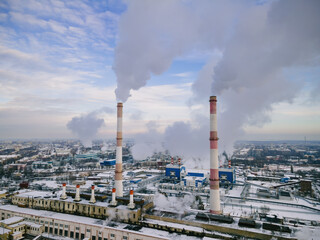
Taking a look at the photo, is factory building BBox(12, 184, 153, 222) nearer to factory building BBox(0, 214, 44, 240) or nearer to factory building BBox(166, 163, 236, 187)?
factory building BBox(0, 214, 44, 240)

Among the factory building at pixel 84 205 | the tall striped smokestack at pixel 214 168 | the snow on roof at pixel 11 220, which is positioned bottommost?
the snow on roof at pixel 11 220

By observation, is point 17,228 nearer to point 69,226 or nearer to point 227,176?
point 69,226

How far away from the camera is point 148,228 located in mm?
13430

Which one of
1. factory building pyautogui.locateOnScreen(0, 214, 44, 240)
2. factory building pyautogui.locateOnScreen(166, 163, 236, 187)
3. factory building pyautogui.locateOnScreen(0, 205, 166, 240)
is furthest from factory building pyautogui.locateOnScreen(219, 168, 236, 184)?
factory building pyautogui.locateOnScreen(0, 214, 44, 240)

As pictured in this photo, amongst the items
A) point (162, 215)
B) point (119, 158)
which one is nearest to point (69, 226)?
point (162, 215)

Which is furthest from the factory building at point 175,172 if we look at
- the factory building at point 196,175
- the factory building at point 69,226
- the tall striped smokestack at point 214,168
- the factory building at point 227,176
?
the factory building at point 69,226

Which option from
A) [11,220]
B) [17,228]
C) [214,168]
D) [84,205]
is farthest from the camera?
[214,168]

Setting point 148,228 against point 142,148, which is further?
point 142,148

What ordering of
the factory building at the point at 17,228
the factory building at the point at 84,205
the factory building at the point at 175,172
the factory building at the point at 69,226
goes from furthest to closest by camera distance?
1. the factory building at the point at 175,172
2. the factory building at the point at 84,205
3. the factory building at the point at 17,228
4. the factory building at the point at 69,226

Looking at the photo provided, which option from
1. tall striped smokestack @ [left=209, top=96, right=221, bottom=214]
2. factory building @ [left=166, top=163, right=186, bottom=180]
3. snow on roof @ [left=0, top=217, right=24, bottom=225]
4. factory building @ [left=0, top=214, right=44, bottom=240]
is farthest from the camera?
factory building @ [left=166, top=163, right=186, bottom=180]

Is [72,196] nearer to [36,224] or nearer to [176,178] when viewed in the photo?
[36,224]

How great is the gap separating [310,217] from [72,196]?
66.4ft

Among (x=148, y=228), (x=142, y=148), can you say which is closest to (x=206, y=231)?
(x=148, y=228)

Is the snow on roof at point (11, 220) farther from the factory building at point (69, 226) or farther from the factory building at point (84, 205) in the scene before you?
the factory building at point (84, 205)
